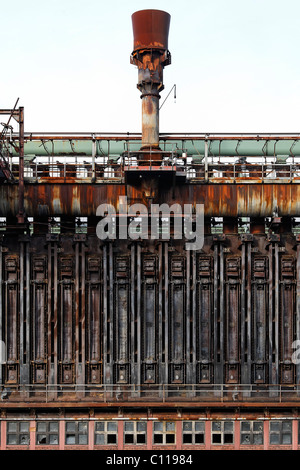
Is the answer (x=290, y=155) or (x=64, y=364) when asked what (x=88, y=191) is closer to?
(x=64, y=364)

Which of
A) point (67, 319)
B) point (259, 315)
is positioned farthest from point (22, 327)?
point (259, 315)

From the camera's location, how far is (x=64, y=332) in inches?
1013

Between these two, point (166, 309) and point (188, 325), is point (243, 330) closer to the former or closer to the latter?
point (188, 325)

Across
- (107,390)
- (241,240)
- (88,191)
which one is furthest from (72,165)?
(107,390)

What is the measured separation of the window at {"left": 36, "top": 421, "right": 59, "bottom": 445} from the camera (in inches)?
971

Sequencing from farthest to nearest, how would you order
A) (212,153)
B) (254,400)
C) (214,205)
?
(212,153)
(214,205)
(254,400)

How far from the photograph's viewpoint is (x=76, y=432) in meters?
24.6

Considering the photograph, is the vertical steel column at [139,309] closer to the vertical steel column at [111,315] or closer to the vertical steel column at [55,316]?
the vertical steel column at [111,315]

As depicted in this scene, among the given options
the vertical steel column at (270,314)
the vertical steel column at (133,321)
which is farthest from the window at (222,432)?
the vertical steel column at (133,321)

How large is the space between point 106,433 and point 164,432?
2894 millimetres
